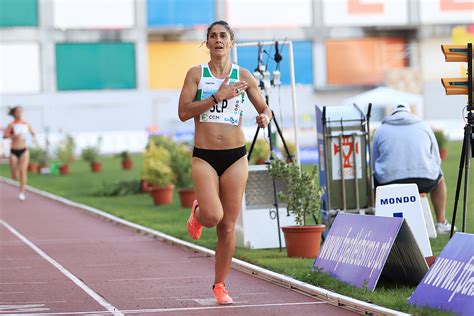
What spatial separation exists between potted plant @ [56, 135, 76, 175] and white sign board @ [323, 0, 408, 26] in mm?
33977

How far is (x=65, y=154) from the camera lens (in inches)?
1662

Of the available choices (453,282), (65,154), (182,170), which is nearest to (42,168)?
(65,154)

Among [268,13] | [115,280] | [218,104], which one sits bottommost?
[115,280]

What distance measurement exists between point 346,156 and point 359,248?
15.5 ft

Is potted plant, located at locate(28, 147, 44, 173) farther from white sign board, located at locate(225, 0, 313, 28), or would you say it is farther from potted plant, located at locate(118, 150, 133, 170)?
white sign board, located at locate(225, 0, 313, 28)

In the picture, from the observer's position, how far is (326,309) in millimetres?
9438

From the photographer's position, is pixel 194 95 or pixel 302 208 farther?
pixel 302 208

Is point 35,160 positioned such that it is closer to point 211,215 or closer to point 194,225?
point 194,225

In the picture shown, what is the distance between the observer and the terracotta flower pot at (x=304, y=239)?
13195 millimetres

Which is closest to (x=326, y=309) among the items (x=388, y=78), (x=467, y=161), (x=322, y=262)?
(x=322, y=262)

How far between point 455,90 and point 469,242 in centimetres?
287

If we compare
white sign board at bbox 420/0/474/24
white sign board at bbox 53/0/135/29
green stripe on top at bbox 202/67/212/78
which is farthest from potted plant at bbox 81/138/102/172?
white sign board at bbox 420/0/474/24

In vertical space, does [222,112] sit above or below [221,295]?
above

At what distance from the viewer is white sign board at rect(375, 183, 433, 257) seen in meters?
12.1
